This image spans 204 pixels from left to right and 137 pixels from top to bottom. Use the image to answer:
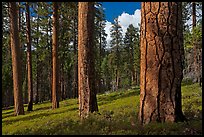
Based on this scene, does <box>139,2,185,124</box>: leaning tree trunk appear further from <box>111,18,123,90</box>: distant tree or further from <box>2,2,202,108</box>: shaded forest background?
<box>111,18,123,90</box>: distant tree

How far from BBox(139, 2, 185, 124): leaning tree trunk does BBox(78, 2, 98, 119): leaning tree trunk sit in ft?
17.3

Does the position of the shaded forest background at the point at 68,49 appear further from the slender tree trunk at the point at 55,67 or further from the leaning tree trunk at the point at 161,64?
the leaning tree trunk at the point at 161,64

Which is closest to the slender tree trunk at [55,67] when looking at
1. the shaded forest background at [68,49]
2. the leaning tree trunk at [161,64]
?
the shaded forest background at [68,49]

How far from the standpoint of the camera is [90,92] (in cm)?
1191

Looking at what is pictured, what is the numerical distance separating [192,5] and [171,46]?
26321 mm

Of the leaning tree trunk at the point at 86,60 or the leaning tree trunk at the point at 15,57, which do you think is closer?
the leaning tree trunk at the point at 86,60

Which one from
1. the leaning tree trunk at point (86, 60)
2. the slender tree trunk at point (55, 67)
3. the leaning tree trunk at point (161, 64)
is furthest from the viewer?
the slender tree trunk at point (55, 67)

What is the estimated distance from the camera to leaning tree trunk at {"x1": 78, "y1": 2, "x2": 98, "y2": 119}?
1180 cm

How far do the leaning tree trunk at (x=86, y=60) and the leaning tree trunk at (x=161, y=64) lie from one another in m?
5.28

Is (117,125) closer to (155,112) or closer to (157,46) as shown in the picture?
(155,112)

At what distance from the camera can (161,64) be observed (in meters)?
6.49

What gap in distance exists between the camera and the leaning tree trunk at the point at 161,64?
6.45 m

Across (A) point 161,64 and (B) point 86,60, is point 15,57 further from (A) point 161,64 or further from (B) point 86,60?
(A) point 161,64

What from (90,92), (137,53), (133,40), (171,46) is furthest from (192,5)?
(133,40)
